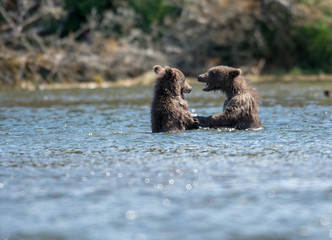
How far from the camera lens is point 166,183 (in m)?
6.96

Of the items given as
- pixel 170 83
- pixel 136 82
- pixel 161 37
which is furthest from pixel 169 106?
pixel 161 37

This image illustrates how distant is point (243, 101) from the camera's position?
1180 cm

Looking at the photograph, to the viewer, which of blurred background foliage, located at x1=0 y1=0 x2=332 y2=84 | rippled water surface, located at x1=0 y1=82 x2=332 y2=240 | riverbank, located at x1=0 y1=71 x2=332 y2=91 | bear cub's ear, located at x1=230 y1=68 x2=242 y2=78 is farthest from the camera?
riverbank, located at x1=0 y1=71 x2=332 y2=91

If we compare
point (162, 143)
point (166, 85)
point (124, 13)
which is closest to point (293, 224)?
point (162, 143)

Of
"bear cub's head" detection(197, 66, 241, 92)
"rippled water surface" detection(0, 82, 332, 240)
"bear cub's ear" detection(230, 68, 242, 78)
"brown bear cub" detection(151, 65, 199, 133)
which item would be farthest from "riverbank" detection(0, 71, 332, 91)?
"brown bear cub" detection(151, 65, 199, 133)

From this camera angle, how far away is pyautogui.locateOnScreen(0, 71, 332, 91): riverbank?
30.5m

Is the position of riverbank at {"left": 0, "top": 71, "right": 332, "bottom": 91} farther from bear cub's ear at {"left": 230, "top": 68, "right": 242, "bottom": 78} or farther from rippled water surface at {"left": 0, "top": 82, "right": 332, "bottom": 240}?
bear cub's ear at {"left": 230, "top": 68, "right": 242, "bottom": 78}

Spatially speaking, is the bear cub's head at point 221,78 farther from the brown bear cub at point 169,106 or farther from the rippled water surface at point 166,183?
the rippled water surface at point 166,183

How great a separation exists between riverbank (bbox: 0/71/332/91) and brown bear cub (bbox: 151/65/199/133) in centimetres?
1944

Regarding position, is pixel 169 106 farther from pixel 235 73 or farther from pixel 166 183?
pixel 166 183

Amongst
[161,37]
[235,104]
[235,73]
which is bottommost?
[235,104]

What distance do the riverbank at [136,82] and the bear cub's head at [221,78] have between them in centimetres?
1871

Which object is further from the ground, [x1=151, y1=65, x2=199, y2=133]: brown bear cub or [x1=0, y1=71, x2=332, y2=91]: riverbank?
[x1=0, y1=71, x2=332, y2=91]: riverbank

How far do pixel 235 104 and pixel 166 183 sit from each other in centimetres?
508
